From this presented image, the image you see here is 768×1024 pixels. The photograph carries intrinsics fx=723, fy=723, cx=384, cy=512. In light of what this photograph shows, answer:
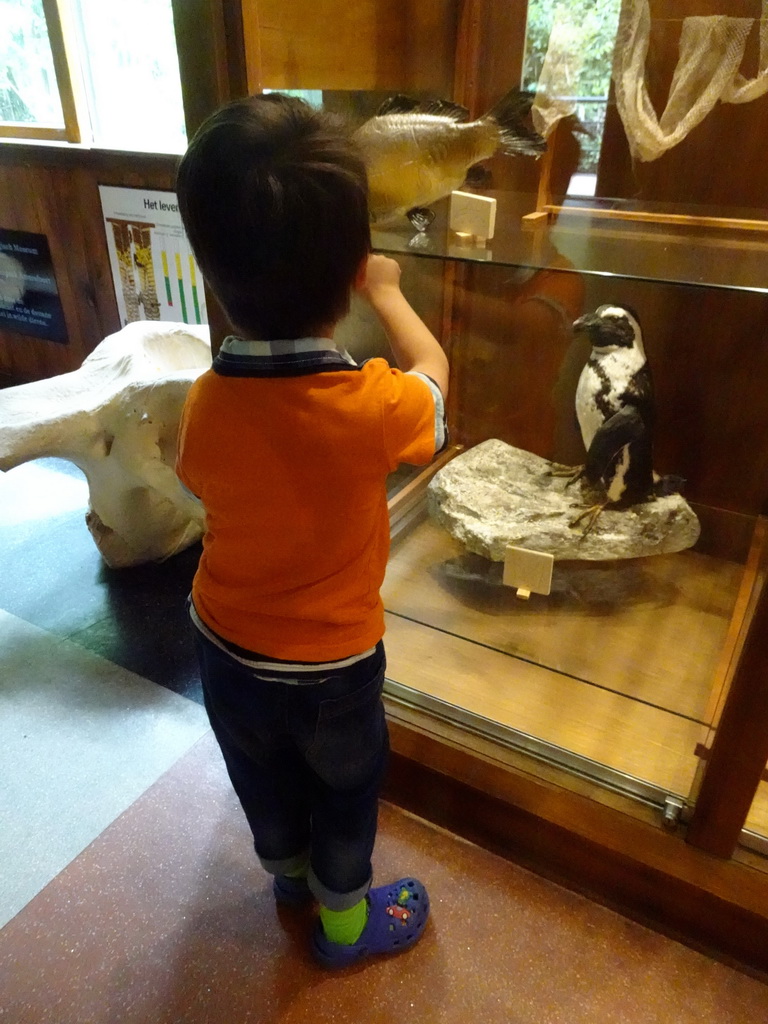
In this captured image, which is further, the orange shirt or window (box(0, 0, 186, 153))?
window (box(0, 0, 186, 153))

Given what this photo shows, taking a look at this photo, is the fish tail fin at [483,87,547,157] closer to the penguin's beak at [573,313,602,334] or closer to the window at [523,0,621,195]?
the window at [523,0,621,195]

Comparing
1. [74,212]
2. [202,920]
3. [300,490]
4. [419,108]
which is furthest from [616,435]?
[74,212]

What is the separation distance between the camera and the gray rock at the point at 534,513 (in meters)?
1.13

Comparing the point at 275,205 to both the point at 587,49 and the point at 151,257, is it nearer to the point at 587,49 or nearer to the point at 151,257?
the point at 587,49

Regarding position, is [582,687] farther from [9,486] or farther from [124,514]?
[9,486]

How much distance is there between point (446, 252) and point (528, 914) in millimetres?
849

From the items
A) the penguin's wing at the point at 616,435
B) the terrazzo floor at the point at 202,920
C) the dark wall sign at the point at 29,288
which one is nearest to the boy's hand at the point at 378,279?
the penguin's wing at the point at 616,435

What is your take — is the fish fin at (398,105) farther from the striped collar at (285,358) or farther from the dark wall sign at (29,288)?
the dark wall sign at (29,288)

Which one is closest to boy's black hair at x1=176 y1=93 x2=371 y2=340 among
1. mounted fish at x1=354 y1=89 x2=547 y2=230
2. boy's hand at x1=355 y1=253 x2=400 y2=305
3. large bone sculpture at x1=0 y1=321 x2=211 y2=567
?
boy's hand at x1=355 y1=253 x2=400 y2=305

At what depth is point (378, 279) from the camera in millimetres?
702

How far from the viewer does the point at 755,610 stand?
2.57ft

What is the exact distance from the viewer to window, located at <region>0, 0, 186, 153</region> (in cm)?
186

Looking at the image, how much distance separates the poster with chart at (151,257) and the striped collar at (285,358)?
1.41 metres

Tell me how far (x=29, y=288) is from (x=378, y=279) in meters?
2.00
